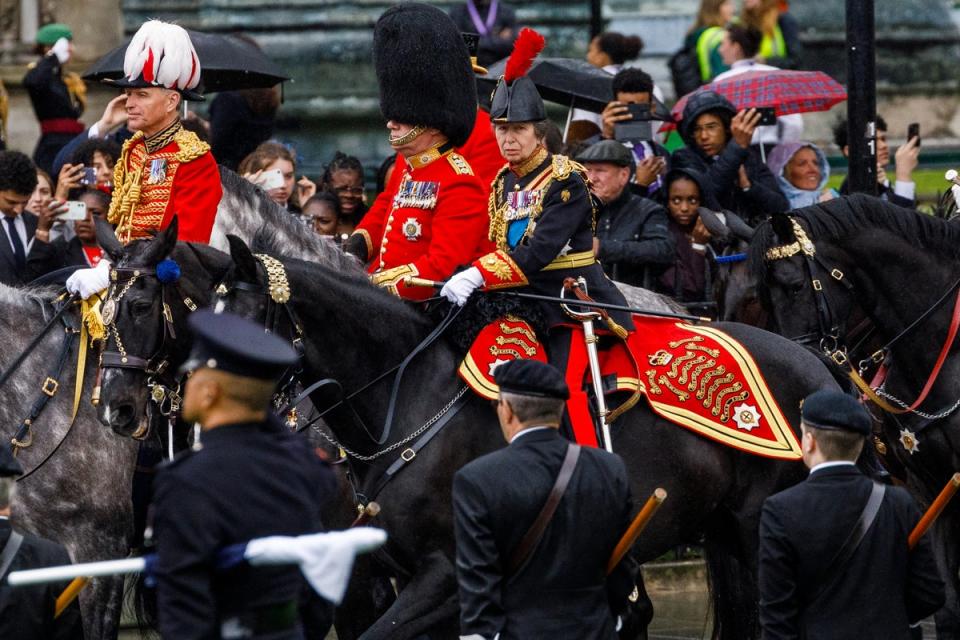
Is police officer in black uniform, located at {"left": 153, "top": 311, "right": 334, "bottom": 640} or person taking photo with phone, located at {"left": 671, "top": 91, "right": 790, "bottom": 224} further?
person taking photo with phone, located at {"left": 671, "top": 91, "right": 790, "bottom": 224}

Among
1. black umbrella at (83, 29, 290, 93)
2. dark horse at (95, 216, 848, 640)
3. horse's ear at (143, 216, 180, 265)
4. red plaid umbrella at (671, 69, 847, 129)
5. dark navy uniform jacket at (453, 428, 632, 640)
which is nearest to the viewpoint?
dark navy uniform jacket at (453, 428, 632, 640)

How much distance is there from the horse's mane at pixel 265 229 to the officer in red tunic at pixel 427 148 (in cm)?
25

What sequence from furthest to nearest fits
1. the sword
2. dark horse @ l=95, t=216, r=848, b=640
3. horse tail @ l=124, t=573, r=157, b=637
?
horse tail @ l=124, t=573, r=157, b=637 → the sword → dark horse @ l=95, t=216, r=848, b=640

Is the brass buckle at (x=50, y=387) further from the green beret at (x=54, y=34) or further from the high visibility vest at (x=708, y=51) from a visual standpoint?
the high visibility vest at (x=708, y=51)

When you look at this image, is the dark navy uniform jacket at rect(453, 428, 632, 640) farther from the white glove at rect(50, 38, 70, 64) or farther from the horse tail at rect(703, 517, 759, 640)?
the white glove at rect(50, 38, 70, 64)

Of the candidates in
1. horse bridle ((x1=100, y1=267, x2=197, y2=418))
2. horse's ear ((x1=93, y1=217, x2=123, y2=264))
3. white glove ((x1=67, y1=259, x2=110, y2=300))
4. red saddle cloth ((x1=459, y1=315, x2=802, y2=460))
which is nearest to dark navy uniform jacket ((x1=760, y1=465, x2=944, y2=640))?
red saddle cloth ((x1=459, y1=315, x2=802, y2=460))

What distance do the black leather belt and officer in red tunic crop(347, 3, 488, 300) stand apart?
11.0ft

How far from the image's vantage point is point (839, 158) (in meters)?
17.1

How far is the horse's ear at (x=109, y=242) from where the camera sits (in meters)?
8.30

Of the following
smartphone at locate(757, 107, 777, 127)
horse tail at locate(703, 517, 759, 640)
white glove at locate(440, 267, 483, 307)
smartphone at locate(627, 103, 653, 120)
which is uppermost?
white glove at locate(440, 267, 483, 307)

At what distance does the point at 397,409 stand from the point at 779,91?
5859mm

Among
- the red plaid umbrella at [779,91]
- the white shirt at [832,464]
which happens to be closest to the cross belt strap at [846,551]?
the white shirt at [832,464]

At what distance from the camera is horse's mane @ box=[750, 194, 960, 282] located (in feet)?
30.7

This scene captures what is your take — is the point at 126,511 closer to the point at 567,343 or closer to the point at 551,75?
the point at 567,343
